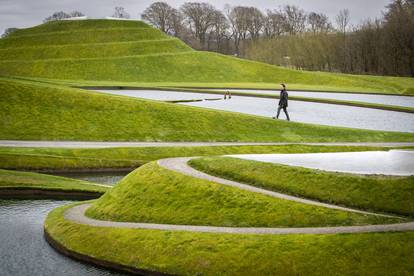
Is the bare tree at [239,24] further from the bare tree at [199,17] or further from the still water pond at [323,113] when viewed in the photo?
the still water pond at [323,113]

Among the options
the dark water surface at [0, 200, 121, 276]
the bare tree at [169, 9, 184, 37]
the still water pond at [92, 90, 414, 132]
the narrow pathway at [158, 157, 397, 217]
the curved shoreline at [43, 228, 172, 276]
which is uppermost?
the bare tree at [169, 9, 184, 37]

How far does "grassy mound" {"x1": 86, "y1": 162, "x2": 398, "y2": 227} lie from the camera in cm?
1695

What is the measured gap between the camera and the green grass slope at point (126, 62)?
99875 mm

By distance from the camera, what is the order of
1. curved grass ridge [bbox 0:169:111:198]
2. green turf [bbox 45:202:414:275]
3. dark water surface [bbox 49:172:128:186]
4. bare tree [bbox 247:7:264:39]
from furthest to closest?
bare tree [bbox 247:7:264:39]
dark water surface [bbox 49:172:128:186]
curved grass ridge [bbox 0:169:111:198]
green turf [bbox 45:202:414:275]

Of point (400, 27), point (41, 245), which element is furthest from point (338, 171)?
point (400, 27)

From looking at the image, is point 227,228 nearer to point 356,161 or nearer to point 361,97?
point 356,161

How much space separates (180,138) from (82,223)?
23.2 metres

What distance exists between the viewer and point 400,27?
377 feet

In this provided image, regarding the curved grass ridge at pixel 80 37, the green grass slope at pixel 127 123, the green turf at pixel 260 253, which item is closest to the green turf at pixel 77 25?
the curved grass ridge at pixel 80 37

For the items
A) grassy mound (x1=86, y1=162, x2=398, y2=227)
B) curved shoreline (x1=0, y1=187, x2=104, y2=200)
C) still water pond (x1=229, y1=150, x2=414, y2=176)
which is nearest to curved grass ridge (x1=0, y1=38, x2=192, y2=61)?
curved shoreline (x1=0, y1=187, x2=104, y2=200)

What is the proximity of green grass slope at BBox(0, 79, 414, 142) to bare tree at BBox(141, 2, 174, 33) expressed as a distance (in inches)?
5428

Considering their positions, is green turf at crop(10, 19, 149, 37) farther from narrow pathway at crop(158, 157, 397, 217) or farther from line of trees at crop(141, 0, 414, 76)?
narrow pathway at crop(158, 157, 397, 217)

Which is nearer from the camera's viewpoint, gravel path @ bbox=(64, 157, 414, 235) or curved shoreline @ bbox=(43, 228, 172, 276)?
gravel path @ bbox=(64, 157, 414, 235)

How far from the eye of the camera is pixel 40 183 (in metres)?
27.0
